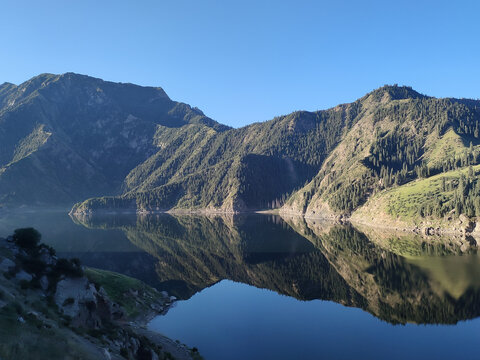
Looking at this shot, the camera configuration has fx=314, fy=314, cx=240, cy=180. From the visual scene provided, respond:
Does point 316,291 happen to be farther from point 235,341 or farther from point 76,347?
point 76,347

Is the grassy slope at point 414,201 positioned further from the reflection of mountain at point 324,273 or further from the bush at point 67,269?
the bush at point 67,269

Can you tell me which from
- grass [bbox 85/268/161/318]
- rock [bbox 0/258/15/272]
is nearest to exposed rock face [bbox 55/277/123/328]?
rock [bbox 0/258/15/272]

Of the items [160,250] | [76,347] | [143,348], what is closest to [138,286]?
[143,348]

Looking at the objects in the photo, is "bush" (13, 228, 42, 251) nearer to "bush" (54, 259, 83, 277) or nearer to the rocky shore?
the rocky shore

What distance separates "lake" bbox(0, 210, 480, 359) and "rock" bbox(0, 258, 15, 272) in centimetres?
2682

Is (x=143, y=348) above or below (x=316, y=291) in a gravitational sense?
above

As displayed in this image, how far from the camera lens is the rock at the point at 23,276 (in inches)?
1362

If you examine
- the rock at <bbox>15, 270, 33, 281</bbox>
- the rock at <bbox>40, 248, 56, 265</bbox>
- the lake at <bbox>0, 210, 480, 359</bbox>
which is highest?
the rock at <bbox>40, 248, 56, 265</bbox>

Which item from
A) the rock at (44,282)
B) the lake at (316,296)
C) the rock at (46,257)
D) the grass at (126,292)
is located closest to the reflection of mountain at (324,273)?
the lake at (316,296)

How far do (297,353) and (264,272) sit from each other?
160 ft

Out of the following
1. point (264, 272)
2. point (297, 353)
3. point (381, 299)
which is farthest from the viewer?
point (264, 272)

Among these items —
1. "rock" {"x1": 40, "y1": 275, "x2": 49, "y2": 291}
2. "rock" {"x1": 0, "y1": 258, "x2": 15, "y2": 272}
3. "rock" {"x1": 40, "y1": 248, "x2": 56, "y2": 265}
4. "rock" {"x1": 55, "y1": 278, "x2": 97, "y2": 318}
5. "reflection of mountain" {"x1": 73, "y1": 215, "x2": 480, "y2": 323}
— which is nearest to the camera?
"rock" {"x1": 0, "y1": 258, "x2": 15, "y2": 272}

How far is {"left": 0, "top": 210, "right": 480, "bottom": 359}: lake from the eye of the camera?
47125mm

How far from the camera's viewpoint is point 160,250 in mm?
131375
